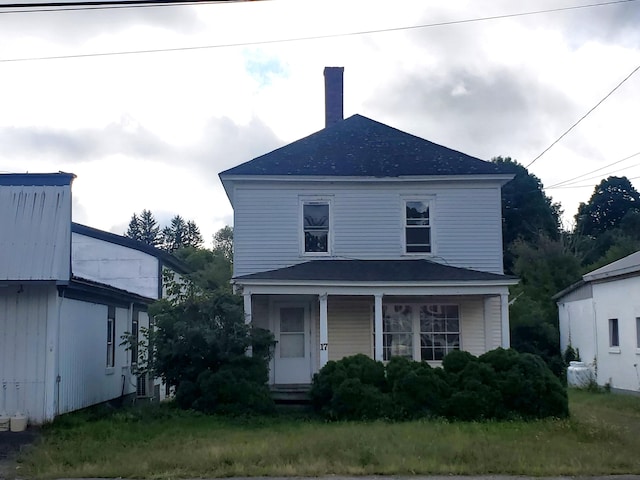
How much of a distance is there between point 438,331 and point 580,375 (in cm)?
845

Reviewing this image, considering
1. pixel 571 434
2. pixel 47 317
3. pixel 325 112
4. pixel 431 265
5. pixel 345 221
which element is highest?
pixel 325 112

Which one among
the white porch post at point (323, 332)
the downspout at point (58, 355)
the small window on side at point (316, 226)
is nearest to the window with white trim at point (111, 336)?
the downspout at point (58, 355)

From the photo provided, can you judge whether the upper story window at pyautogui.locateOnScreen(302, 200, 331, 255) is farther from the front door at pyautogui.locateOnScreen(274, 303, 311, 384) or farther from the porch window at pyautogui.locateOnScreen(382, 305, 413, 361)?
the porch window at pyautogui.locateOnScreen(382, 305, 413, 361)

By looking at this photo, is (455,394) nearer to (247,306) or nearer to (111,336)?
(247,306)

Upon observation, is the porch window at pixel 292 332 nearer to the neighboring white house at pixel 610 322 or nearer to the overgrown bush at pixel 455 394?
the overgrown bush at pixel 455 394

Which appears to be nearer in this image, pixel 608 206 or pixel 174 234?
pixel 608 206

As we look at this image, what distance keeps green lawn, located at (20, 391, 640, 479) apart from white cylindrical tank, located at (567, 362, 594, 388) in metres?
10.4

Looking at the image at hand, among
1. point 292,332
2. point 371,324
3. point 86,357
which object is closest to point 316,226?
→ point 292,332

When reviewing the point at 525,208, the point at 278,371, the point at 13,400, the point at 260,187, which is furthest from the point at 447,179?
the point at 525,208

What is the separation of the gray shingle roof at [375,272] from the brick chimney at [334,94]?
5807mm

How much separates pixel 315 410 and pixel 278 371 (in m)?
2.85

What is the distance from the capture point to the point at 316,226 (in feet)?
Result: 70.6

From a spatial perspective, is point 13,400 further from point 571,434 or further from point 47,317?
point 571,434

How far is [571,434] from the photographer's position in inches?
563
